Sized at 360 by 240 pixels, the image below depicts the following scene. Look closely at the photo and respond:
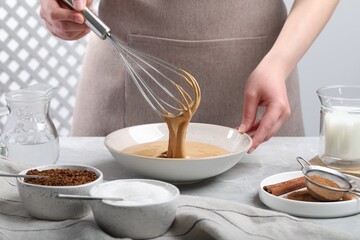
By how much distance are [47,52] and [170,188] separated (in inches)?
70.0

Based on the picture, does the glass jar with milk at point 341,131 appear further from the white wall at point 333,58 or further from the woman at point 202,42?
the white wall at point 333,58

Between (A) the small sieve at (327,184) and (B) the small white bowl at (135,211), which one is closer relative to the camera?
(B) the small white bowl at (135,211)

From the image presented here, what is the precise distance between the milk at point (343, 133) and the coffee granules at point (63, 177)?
1.19ft

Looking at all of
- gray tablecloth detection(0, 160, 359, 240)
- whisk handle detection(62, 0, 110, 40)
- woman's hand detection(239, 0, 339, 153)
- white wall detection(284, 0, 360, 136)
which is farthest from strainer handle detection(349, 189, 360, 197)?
white wall detection(284, 0, 360, 136)

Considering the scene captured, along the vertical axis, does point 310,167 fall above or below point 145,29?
below

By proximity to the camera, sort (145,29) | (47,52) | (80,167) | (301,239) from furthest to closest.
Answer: (47,52), (145,29), (80,167), (301,239)

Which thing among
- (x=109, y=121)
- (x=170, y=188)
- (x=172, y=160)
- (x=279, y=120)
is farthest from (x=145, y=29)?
(x=170, y=188)

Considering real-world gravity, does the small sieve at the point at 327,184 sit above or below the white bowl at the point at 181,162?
below

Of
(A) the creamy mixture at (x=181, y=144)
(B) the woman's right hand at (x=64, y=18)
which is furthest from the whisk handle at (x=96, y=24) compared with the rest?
(A) the creamy mixture at (x=181, y=144)

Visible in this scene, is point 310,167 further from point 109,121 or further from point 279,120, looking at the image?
point 109,121

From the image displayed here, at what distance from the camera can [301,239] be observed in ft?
2.38

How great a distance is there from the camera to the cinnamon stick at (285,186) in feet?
2.87

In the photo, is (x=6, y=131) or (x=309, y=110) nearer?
(x=6, y=131)

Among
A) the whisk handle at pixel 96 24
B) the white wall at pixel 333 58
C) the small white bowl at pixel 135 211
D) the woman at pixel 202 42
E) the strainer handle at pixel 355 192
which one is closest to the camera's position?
the small white bowl at pixel 135 211
